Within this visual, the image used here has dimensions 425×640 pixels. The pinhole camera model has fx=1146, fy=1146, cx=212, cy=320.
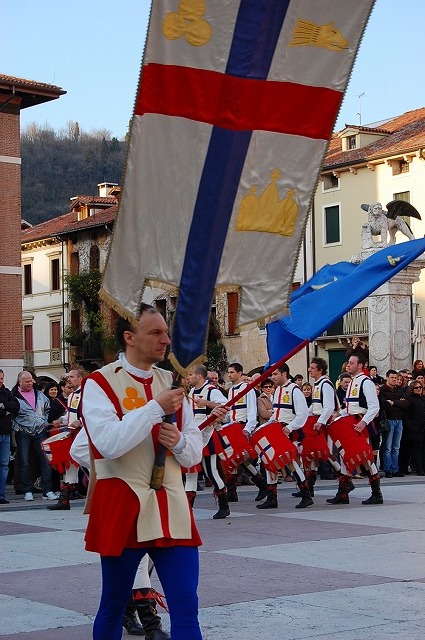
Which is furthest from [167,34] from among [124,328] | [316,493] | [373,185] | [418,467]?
[373,185]

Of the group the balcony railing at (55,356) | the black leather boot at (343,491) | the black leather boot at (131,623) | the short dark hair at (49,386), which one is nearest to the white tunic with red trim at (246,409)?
the black leather boot at (343,491)

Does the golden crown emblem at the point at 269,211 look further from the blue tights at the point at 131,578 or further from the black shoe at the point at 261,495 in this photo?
the black shoe at the point at 261,495

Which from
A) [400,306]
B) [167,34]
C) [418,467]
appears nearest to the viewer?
[167,34]

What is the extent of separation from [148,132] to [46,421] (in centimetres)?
1303

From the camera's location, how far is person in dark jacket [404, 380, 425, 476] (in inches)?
849

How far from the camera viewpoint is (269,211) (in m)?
5.65

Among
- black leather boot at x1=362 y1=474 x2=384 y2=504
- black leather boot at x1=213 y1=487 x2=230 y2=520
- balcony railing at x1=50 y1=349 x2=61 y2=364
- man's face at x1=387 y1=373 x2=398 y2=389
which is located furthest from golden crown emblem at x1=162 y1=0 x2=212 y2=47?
balcony railing at x1=50 y1=349 x2=61 y2=364

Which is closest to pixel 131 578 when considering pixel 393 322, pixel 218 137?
pixel 218 137

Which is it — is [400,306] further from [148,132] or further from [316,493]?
[148,132]

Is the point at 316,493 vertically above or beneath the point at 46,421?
beneath

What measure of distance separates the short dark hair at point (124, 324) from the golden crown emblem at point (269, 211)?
574 millimetres

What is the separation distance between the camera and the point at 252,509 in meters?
15.3

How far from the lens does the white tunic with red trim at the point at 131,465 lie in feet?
17.1

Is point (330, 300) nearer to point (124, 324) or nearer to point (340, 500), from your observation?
point (124, 324)
